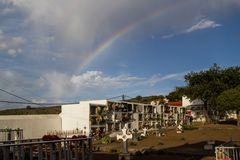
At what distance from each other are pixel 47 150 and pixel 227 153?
31.5ft

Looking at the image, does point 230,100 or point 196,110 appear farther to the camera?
point 196,110

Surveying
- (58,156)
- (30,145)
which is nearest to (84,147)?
(58,156)

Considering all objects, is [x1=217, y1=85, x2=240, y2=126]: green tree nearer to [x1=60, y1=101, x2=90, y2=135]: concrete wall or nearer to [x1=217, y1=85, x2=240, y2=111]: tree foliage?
[x1=217, y1=85, x2=240, y2=111]: tree foliage

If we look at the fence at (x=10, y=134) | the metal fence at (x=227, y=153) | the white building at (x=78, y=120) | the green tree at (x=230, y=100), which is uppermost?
the green tree at (x=230, y=100)

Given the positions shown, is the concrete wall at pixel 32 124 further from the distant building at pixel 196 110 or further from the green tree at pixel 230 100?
the distant building at pixel 196 110

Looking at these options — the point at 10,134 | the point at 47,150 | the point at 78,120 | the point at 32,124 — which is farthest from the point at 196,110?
the point at 47,150

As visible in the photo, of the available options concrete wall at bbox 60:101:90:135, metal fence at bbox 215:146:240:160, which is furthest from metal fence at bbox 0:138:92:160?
concrete wall at bbox 60:101:90:135

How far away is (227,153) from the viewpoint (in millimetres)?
18938

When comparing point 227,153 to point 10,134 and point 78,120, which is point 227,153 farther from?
point 78,120

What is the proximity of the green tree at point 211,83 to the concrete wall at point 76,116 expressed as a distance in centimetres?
3317

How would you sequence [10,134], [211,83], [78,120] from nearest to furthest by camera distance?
[10,134], [78,120], [211,83]

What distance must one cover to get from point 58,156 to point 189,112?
71.3 m

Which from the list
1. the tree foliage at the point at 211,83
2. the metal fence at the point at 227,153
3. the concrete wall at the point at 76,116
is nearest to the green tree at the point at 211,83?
the tree foliage at the point at 211,83

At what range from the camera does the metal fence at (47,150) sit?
34.0 feet
